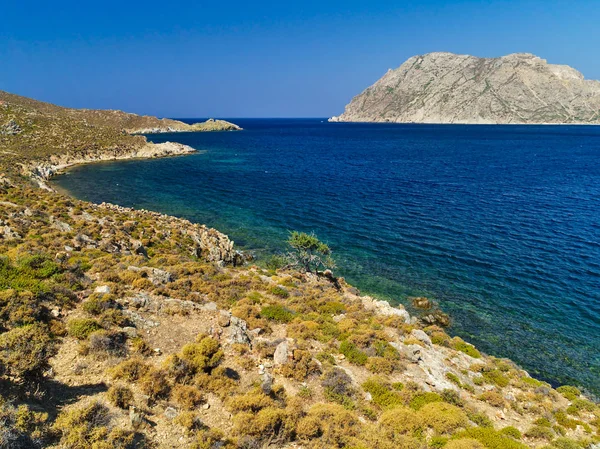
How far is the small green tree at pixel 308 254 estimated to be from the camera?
4015 centimetres

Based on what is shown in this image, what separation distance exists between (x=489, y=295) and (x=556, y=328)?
6.45 metres

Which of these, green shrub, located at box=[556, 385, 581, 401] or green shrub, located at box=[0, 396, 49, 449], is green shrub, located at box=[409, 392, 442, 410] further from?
green shrub, located at box=[0, 396, 49, 449]

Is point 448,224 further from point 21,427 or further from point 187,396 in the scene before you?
point 21,427

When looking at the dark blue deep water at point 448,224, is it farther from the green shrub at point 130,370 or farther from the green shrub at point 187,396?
the green shrub at point 130,370

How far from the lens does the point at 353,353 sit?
20.2 m

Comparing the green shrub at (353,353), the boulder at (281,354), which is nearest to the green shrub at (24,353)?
the boulder at (281,354)

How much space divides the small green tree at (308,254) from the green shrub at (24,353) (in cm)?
2860

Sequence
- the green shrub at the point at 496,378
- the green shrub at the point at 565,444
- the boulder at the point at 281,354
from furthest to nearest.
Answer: the green shrub at the point at 496,378 → the boulder at the point at 281,354 → the green shrub at the point at 565,444

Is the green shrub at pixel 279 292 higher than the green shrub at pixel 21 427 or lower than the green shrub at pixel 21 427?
lower

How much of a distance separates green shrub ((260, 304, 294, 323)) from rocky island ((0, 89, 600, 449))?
0.33ft

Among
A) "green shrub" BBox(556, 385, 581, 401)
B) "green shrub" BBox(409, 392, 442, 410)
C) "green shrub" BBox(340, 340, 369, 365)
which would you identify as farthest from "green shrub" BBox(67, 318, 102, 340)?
"green shrub" BBox(556, 385, 581, 401)

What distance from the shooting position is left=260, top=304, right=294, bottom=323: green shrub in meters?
23.1

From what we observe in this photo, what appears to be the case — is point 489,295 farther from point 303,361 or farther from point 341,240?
point 303,361

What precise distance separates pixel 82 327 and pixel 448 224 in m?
54.8
